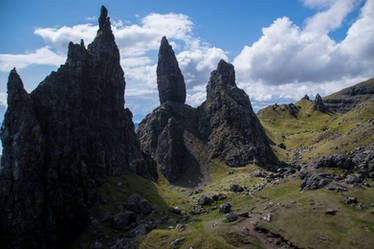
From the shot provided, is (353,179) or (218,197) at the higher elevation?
(353,179)

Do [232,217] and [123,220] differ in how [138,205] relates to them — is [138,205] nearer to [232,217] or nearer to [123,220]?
[123,220]

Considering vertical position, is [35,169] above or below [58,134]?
below

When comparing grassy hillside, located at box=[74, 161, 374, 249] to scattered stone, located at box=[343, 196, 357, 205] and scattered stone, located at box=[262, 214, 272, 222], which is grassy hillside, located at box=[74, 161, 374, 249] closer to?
scattered stone, located at box=[262, 214, 272, 222]

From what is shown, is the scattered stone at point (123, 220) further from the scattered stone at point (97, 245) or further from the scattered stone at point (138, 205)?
the scattered stone at point (97, 245)

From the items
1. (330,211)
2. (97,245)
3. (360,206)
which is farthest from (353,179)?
(97,245)

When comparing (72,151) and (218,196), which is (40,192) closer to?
(72,151)

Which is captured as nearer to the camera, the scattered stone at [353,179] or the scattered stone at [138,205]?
the scattered stone at [353,179]

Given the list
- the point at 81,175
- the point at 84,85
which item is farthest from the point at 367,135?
the point at 84,85

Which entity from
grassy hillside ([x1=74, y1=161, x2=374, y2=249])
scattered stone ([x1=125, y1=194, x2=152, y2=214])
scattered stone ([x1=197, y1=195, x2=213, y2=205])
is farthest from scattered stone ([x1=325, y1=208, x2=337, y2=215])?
scattered stone ([x1=125, y1=194, x2=152, y2=214])

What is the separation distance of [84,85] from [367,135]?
612 feet

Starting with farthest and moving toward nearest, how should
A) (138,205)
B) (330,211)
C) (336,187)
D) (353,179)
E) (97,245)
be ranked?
(138,205) → (353,179) → (336,187) → (97,245) → (330,211)

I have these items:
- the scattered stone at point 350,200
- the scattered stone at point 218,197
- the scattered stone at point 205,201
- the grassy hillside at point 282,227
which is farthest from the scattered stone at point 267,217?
the scattered stone at point 218,197

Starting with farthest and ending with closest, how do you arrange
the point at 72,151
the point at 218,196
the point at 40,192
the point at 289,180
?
1. the point at 218,196
2. the point at 289,180
3. the point at 72,151
4. the point at 40,192

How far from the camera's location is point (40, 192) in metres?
98.9
